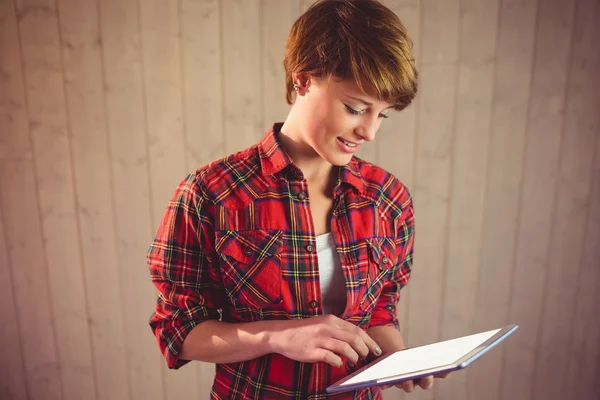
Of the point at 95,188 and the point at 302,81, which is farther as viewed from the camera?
the point at 95,188

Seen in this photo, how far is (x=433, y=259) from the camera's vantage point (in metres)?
1.65

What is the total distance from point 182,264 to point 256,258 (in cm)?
14

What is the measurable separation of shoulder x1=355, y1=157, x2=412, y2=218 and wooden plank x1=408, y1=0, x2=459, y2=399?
0.61 m

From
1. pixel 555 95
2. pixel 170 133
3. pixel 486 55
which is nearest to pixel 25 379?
pixel 170 133

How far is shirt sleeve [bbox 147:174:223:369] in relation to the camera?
0.84 meters

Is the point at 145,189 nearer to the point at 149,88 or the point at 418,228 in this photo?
the point at 149,88

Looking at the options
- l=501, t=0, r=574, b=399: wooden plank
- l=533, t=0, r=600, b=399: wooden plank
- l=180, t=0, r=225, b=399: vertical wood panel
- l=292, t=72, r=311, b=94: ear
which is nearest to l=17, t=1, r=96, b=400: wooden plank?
l=180, t=0, r=225, b=399: vertical wood panel

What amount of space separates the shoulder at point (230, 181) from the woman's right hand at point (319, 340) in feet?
0.82

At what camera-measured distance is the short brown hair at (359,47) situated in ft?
2.44

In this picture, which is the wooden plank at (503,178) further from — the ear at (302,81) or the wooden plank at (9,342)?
the wooden plank at (9,342)

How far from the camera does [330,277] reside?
0.89m

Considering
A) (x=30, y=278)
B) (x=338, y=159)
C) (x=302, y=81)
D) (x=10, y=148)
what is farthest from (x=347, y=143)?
(x=30, y=278)

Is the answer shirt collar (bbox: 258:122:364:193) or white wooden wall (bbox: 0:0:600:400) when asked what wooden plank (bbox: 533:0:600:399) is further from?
shirt collar (bbox: 258:122:364:193)

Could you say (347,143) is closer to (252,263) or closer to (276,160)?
(276,160)
